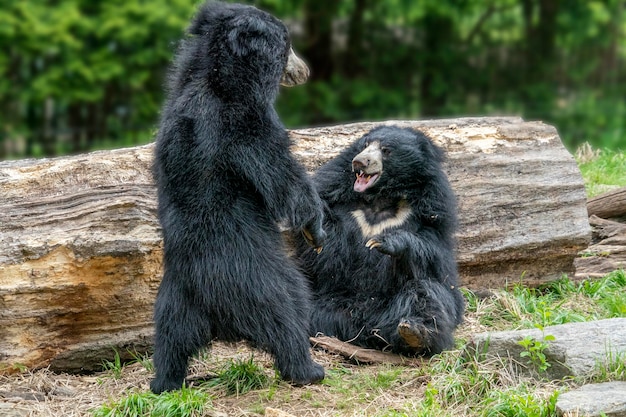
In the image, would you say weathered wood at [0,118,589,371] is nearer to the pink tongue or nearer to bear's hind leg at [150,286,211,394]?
the pink tongue

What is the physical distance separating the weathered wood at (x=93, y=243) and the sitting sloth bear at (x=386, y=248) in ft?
1.71

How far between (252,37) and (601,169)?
475 cm

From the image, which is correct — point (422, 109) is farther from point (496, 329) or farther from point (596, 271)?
point (496, 329)

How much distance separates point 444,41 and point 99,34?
615 cm

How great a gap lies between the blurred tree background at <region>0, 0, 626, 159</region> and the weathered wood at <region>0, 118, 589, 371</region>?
24.9 feet

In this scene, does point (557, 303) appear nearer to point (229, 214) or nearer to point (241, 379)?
point (241, 379)

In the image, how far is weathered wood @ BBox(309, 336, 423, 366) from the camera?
206 inches

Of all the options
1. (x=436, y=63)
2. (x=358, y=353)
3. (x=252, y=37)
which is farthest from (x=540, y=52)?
(x=252, y=37)

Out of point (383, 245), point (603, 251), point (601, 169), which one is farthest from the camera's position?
point (601, 169)

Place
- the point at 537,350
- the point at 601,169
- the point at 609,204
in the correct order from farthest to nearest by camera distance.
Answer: the point at 601,169
the point at 609,204
the point at 537,350

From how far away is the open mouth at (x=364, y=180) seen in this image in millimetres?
5617

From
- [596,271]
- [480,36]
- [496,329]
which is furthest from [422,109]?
[496,329]

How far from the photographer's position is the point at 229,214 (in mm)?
4555

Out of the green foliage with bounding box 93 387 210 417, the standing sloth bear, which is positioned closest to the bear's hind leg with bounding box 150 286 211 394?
the standing sloth bear
